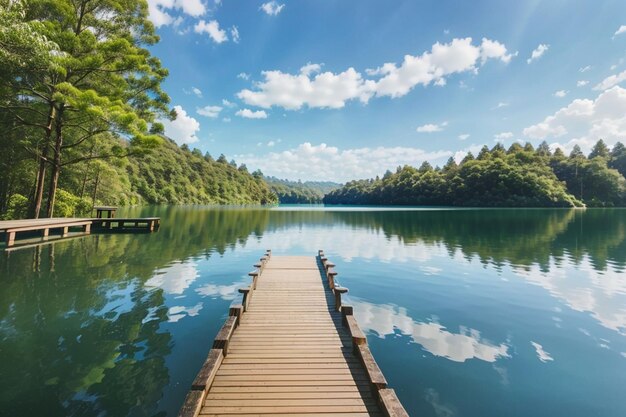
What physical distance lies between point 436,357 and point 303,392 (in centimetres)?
405

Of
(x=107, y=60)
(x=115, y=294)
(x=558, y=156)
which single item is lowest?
(x=115, y=294)

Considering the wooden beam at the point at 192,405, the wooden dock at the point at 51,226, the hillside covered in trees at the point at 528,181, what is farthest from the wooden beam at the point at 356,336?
the hillside covered in trees at the point at 528,181

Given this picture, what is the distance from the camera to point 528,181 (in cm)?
10031

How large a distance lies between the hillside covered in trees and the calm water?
96.0 metres

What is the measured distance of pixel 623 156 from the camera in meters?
123

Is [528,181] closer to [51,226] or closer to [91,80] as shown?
[91,80]

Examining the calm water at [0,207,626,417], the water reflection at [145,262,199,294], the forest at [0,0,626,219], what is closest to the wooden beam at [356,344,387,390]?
the calm water at [0,207,626,417]

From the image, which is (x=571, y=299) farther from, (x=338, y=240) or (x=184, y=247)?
(x=184, y=247)

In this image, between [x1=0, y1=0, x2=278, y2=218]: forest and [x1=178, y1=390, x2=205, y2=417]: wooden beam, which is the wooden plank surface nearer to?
[x1=178, y1=390, x2=205, y2=417]: wooden beam

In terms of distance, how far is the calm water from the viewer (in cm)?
591

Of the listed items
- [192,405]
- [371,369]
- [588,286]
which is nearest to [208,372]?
[192,405]

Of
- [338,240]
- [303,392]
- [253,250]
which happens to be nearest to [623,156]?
[338,240]

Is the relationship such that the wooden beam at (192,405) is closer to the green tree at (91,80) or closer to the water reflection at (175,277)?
the water reflection at (175,277)

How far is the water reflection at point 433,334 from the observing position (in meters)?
7.90
